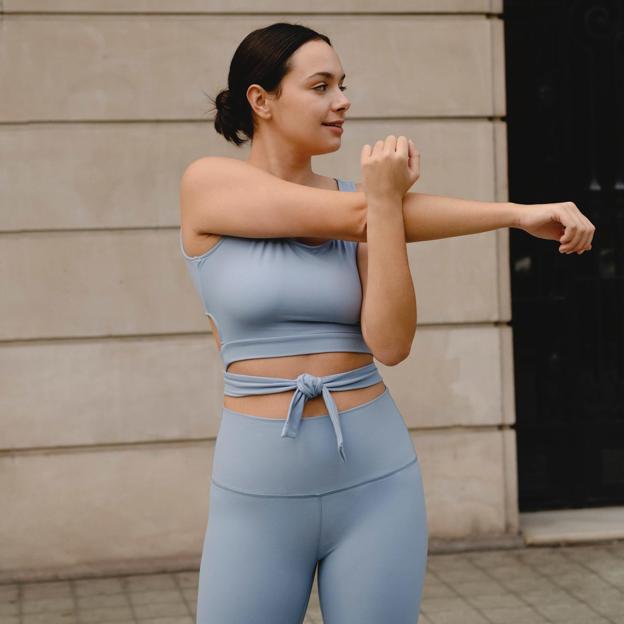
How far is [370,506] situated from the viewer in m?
2.46

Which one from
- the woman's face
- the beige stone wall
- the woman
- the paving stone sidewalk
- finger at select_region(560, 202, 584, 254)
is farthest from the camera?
the beige stone wall

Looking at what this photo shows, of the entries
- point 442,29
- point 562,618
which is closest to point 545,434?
point 562,618

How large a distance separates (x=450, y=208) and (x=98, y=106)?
4.10 metres

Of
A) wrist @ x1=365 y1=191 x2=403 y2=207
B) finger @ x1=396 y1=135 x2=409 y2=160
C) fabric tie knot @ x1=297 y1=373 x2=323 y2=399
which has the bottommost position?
fabric tie knot @ x1=297 y1=373 x2=323 y2=399

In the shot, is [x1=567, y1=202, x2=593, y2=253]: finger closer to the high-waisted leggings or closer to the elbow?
the elbow

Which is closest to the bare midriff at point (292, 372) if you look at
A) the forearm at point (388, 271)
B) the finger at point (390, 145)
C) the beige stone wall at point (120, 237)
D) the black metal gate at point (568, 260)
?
the forearm at point (388, 271)

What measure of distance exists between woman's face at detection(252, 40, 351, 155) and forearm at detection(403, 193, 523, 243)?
25 cm

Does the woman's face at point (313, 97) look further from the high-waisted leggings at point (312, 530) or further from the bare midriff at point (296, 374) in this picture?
the high-waisted leggings at point (312, 530)

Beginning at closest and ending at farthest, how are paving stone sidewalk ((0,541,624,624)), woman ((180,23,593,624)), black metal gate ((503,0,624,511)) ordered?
woman ((180,23,593,624)), paving stone sidewalk ((0,541,624,624)), black metal gate ((503,0,624,511))

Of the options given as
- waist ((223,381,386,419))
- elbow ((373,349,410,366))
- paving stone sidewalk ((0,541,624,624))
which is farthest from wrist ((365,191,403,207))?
paving stone sidewalk ((0,541,624,624))

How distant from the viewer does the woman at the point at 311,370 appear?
7.91 ft

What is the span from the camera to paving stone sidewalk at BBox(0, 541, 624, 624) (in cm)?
543

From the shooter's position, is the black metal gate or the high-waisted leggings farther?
the black metal gate

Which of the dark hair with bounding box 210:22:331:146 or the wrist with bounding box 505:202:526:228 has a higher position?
the dark hair with bounding box 210:22:331:146
